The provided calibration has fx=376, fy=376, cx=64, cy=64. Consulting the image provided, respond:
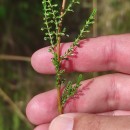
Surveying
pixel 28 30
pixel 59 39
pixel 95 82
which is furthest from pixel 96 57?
pixel 28 30

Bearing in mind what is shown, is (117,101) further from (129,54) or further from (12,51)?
(12,51)

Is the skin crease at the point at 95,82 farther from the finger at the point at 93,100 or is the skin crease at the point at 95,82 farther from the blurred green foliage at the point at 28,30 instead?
the blurred green foliage at the point at 28,30

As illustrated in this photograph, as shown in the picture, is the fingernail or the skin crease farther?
the skin crease

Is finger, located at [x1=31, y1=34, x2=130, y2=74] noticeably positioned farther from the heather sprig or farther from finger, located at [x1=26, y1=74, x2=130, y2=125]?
the heather sprig

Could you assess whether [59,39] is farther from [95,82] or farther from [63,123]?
[95,82]

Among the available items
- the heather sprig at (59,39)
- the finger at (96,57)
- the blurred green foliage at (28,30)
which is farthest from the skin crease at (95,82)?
the blurred green foliage at (28,30)

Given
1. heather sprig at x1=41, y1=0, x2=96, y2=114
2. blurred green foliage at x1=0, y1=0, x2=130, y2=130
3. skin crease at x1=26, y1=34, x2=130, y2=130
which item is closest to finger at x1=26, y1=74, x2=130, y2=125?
skin crease at x1=26, y1=34, x2=130, y2=130

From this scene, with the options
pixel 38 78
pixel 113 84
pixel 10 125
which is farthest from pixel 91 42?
pixel 38 78
